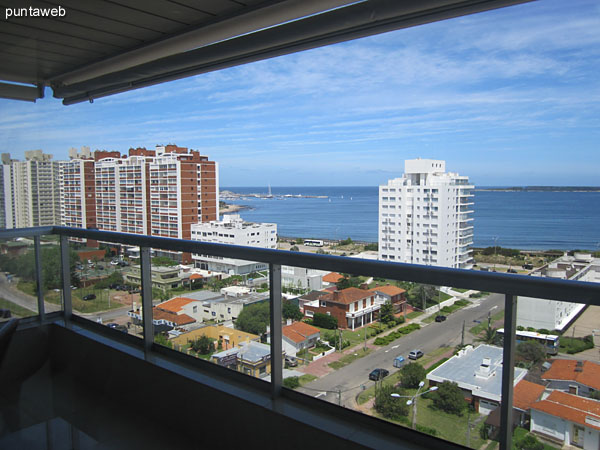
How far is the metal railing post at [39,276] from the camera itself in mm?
3410

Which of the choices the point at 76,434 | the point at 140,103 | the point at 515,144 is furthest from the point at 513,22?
the point at 76,434

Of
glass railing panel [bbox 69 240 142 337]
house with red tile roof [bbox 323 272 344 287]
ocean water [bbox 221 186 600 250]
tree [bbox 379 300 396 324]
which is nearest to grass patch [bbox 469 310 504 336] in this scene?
tree [bbox 379 300 396 324]

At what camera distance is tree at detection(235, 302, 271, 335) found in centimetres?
203

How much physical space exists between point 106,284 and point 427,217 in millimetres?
12300

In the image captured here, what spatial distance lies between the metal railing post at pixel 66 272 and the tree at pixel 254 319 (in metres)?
2.00

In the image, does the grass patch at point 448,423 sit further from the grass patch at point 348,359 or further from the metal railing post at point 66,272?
the metal railing post at point 66,272

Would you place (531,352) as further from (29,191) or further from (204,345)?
(29,191)

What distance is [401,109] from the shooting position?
72.7ft

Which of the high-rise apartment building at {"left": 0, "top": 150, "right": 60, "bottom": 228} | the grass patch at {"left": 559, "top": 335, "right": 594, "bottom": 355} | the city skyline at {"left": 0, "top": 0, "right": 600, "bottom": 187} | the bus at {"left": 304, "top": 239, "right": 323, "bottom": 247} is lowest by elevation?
the bus at {"left": 304, "top": 239, "right": 323, "bottom": 247}

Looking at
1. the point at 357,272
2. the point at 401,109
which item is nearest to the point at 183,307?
the point at 357,272

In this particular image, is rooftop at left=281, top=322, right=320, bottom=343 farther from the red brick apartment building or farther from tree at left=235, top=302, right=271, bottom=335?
the red brick apartment building

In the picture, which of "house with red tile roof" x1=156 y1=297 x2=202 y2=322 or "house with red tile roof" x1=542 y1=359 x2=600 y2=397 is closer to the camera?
"house with red tile roof" x1=542 y1=359 x2=600 y2=397

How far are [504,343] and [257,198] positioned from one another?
1244cm

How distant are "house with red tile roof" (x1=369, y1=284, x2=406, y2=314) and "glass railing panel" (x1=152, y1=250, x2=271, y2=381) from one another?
59 centimetres
